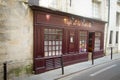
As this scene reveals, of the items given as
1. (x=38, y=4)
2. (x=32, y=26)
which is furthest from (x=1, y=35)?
(x=38, y=4)

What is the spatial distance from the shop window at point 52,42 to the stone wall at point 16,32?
142 centimetres

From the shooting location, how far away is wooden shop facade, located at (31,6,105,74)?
12453 millimetres

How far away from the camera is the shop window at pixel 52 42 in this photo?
43.5 ft

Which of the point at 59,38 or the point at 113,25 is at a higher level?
the point at 113,25

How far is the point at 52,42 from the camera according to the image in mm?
13875

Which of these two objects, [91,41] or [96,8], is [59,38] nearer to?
[91,41]

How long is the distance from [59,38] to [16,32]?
4.09m

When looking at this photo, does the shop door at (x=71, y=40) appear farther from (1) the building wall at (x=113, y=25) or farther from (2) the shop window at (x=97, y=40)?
(1) the building wall at (x=113, y=25)

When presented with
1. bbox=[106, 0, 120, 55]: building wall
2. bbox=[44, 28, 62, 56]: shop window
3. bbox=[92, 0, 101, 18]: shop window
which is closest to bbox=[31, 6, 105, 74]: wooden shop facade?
bbox=[44, 28, 62, 56]: shop window

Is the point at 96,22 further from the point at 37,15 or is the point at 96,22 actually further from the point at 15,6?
the point at 15,6

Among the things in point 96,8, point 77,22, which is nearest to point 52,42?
point 77,22

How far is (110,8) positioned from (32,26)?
1310cm

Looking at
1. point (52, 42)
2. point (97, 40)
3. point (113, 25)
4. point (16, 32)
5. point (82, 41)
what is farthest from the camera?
point (113, 25)

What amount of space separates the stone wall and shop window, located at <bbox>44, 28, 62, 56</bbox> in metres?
1.42
